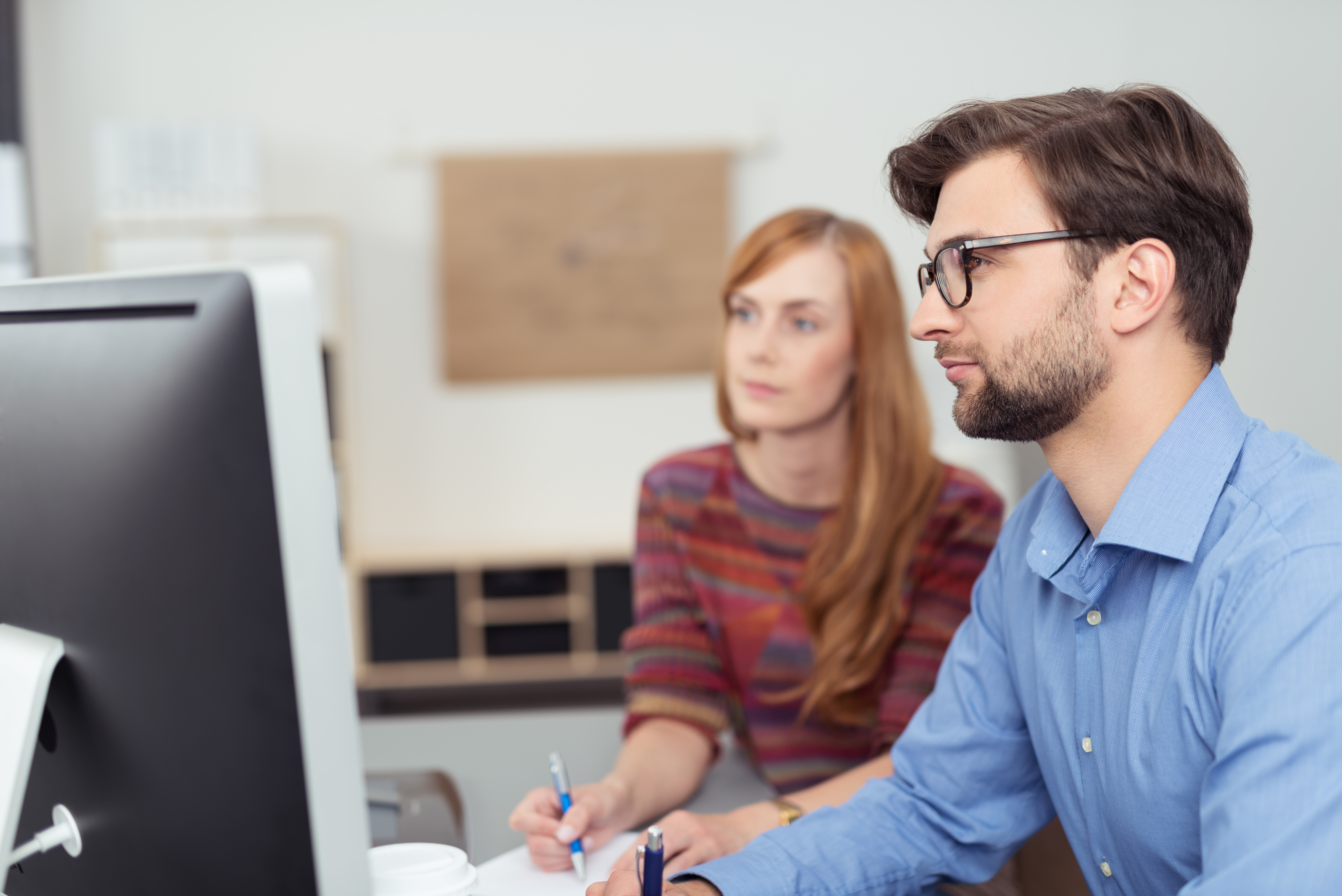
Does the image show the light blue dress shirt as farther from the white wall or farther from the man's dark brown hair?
the white wall

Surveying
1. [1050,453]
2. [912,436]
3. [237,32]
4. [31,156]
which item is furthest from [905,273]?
[31,156]

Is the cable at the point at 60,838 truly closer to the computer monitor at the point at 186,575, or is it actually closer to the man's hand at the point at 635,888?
the computer monitor at the point at 186,575

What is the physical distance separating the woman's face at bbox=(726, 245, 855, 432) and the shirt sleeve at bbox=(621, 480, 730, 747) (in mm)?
223

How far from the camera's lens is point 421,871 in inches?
26.7

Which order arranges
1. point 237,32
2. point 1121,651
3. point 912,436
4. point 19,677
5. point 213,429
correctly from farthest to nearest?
point 237,32
point 912,436
point 1121,651
point 19,677
point 213,429

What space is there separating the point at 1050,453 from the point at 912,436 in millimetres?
595

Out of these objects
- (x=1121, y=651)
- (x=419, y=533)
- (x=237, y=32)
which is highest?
(x=237, y=32)

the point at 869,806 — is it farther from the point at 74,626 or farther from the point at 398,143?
the point at 398,143

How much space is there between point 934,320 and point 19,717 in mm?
703

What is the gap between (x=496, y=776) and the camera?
1.22 meters

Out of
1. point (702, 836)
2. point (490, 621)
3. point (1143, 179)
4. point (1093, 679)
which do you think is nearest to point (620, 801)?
point (702, 836)

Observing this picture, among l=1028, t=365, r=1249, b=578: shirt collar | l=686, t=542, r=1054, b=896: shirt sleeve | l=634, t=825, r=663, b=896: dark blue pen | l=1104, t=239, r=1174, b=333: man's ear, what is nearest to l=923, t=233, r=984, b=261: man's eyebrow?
l=1104, t=239, r=1174, b=333: man's ear

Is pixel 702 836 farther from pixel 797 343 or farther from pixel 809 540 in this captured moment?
pixel 797 343

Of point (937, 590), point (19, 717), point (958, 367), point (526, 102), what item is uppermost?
point (526, 102)
